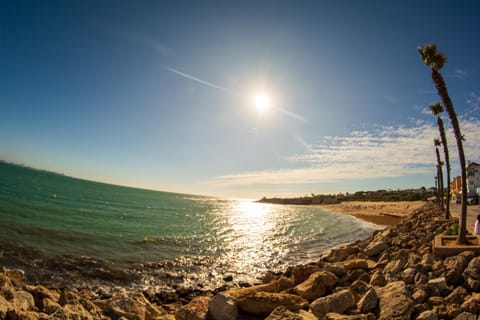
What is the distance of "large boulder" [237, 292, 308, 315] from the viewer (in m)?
7.94

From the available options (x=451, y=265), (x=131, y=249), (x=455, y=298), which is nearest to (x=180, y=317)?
(x=455, y=298)

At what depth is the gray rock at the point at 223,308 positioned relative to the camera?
7.71 metres

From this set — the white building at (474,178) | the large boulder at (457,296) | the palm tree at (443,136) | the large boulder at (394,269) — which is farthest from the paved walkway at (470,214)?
the white building at (474,178)

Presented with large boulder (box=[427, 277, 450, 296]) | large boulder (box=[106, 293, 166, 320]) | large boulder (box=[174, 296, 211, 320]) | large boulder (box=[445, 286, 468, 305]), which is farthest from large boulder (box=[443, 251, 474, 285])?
large boulder (box=[106, 293, 166, 320])

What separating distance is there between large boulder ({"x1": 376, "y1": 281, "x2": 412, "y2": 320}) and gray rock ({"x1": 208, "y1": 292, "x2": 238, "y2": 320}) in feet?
12.2

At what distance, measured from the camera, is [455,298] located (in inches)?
253

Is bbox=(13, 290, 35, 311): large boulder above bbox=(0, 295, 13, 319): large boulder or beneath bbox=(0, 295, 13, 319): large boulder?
beneath

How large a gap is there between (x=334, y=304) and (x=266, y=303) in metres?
1.89

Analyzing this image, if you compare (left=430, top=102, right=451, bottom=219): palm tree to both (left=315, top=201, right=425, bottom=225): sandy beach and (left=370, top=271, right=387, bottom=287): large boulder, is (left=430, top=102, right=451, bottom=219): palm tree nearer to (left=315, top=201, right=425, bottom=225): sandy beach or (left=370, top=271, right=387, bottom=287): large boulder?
(left=370, top=271, right=387, bottom=287): large boulder

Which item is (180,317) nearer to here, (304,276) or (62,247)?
(304,276)

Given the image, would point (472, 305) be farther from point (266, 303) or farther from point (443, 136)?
point (443, 136)

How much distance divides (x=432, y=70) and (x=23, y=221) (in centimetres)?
3070

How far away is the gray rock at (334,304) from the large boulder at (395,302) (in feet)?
2.47

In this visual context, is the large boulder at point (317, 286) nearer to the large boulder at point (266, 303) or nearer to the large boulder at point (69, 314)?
the large boulder at point (266, 303)
